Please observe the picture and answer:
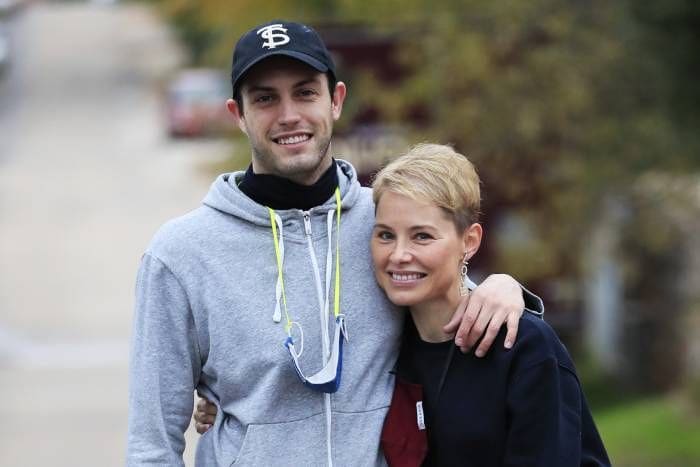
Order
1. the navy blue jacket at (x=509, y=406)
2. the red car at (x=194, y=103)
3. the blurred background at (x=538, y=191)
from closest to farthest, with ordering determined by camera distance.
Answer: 1. the navy blue jacket at (x=509, y=406)
2. the blurred background at (x=538, y=191)
3. the red car at (x=194, y=103)

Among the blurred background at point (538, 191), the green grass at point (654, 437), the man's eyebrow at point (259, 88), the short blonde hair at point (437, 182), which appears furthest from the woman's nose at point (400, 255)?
the green grass at point (654, 437)

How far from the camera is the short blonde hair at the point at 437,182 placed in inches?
132

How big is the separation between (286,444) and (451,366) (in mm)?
459

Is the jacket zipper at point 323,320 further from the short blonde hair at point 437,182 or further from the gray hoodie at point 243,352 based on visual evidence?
the short blonde hair at point 437,182

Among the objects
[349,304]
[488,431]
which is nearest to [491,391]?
[488,431]

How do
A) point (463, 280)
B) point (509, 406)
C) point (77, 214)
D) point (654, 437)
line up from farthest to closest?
point (77, 214), point (654, 437), point (463, 280), point (509, 406)

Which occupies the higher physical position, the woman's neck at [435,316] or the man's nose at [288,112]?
the man's nose at [288,112]

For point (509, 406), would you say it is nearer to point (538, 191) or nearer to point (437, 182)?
point (437, 182)

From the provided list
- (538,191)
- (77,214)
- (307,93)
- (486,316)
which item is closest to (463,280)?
(486,316)

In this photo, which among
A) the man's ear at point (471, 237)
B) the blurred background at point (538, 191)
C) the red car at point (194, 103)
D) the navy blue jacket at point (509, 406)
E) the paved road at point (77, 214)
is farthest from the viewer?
the red car at point (194, 103)

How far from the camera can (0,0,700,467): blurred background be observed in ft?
38.9

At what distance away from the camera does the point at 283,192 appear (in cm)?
351

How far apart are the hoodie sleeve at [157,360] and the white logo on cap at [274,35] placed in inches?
24.3

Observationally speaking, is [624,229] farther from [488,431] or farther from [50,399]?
[488,431]
